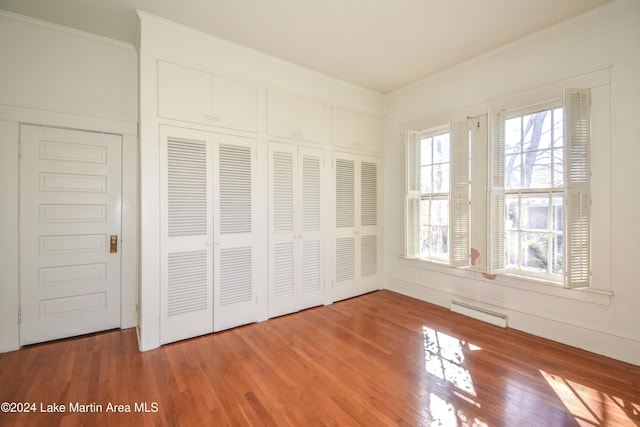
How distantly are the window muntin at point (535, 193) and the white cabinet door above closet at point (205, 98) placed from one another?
304 cm

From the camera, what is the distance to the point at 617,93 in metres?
2.62

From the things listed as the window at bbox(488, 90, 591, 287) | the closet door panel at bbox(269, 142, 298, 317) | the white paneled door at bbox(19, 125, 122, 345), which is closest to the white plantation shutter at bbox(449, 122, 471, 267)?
the window at bbox(488, 90, 591, 287)

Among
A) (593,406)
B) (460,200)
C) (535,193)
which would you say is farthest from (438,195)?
(593,406)

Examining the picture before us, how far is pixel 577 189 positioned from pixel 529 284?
3.61ft

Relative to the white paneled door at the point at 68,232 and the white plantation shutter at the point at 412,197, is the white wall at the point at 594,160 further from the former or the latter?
the white paneled door at the point at 68,232

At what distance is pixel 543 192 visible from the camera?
3.07m

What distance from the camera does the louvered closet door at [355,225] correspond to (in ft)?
13.9

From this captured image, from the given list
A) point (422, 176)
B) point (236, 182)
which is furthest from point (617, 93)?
point (236, 182)

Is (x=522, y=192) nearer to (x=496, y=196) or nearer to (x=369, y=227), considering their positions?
(x=496, y=196)

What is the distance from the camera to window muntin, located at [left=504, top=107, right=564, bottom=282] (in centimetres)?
299

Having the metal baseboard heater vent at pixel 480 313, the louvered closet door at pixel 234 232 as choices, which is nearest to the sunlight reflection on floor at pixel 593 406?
the metal baseboard heater vent at pixel 480 313

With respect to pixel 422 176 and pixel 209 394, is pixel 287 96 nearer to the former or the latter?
pixel 422 176

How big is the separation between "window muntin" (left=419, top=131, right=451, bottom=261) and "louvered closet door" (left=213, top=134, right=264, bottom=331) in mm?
2479

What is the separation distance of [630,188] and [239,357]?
12.5 feet
